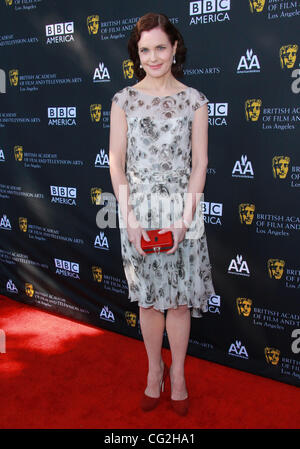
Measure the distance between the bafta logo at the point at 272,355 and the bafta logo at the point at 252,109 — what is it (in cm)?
127

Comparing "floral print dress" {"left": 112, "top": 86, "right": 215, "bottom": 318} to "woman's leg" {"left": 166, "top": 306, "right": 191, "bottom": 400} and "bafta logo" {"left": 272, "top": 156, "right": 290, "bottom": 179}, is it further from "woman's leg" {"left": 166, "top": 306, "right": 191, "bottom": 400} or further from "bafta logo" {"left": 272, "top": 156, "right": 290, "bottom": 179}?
"bafta logo" {"left": 272, "top": 156, "right": 290, "bottom": 179}

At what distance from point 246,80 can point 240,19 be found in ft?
0.96

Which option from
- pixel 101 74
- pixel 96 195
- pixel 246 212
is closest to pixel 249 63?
pixel 246 212

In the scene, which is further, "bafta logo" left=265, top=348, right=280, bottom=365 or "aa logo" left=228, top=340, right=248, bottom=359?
"aa logo" left=228, top=340, right=248, bottom=359

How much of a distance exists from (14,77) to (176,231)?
193 cm

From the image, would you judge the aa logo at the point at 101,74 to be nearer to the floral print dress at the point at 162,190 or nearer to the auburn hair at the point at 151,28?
the auburn hair at the point at 151,28

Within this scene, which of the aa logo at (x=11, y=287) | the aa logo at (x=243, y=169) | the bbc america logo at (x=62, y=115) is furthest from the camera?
the aa logo at (x=11, y=287)

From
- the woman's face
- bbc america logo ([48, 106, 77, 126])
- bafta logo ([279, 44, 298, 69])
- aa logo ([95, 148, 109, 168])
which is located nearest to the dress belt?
the woman's face

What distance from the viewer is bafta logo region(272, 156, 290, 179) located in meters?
2.14

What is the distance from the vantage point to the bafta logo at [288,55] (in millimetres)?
2016

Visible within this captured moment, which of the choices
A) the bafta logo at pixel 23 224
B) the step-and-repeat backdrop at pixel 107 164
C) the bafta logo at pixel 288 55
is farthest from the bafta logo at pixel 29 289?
the bafta logo at pixel 288 55

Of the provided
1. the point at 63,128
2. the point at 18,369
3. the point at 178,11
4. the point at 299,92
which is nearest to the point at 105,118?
the point at 63,128
